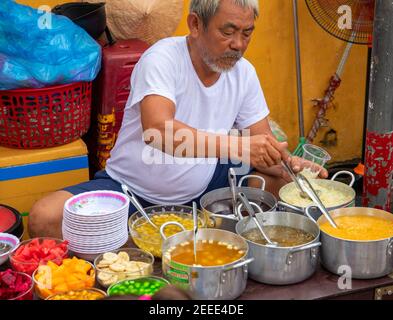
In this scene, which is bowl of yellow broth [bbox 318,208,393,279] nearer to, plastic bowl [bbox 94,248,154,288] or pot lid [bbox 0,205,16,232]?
plastic bowl [bbox 94,248,154,288]

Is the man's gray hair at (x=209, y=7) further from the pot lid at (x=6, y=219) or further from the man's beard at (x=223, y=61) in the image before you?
the pot lid at (x=6, y=219)

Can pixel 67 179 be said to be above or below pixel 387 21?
below

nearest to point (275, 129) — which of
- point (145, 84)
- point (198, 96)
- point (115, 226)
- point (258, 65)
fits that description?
point (258, 65)

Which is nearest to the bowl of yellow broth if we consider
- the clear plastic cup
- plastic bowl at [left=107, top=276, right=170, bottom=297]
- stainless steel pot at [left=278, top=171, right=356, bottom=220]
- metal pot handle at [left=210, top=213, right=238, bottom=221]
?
stainless steel pot at [left=278, top=171, right=356, bottom=220]

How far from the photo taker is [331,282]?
2.29 m

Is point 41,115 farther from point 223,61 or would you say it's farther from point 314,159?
point 314,159

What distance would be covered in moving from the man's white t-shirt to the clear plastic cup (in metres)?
0.37

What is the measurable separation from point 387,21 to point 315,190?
0.76 metres

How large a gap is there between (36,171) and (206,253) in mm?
1556

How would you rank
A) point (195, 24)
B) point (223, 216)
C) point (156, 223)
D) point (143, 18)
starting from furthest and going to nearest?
point (143, 18) < point (195, 24) < point (156, 223) < point (223, 216)

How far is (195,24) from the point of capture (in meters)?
2.89

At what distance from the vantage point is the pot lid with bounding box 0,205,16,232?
2717mm

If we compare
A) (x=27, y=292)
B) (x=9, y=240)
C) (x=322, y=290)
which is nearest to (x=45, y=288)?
(x=27, y=292)

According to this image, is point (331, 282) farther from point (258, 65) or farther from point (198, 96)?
point (258, 65)
